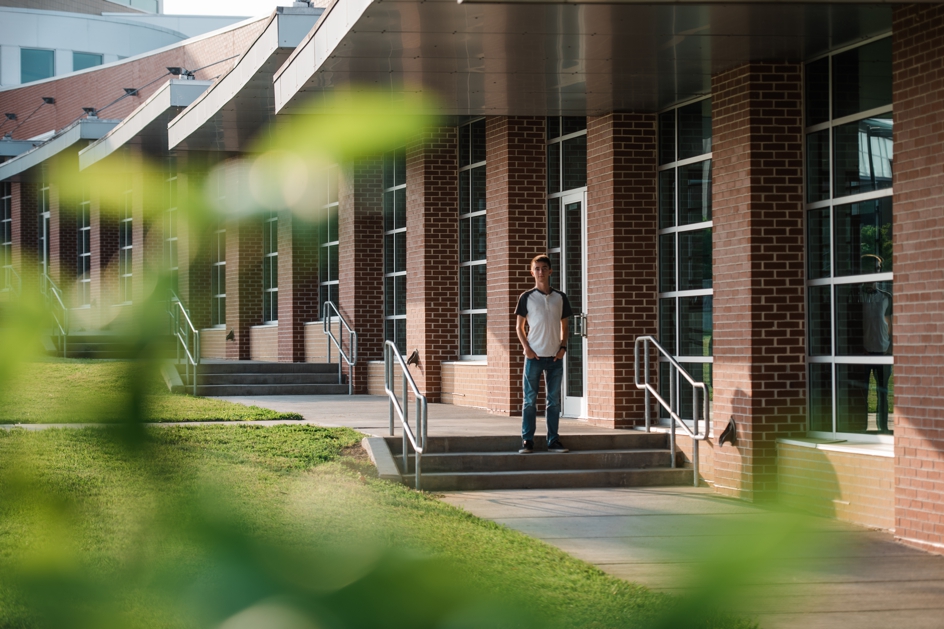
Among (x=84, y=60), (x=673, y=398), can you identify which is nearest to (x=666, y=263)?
(x=673, y=398)

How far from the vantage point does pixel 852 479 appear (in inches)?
332

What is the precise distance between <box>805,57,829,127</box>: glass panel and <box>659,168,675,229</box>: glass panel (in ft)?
7.40

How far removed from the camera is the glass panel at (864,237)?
8.42m

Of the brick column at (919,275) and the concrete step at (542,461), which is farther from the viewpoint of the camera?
the concrete step at (542,461)

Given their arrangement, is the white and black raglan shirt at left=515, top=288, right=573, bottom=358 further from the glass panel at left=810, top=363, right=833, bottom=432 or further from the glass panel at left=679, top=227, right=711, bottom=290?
the glass panel at left=810, top=363, right=833, bottom=432

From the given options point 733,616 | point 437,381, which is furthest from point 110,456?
point 437,381

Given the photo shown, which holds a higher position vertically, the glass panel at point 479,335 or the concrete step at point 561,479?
the glass panel at point 479,335

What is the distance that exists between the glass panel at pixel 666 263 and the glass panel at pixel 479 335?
3.51 meters

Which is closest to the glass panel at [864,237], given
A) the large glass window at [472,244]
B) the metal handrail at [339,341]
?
the large glass window at [472,244]

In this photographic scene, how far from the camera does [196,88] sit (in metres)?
17.7

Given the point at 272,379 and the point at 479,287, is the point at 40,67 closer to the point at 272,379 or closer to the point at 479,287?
the point at 272,379

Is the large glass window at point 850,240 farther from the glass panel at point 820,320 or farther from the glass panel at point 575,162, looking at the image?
the glass panel at point 575,162

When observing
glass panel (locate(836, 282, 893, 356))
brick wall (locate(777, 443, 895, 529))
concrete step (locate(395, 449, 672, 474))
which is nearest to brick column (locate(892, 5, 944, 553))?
brick wall (locate(777, 443, 895, 529))

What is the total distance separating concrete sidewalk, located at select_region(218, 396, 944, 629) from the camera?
2.30ft
